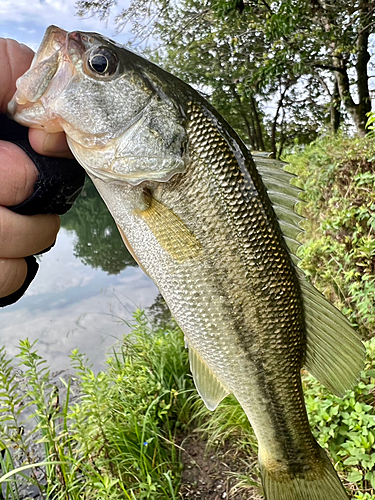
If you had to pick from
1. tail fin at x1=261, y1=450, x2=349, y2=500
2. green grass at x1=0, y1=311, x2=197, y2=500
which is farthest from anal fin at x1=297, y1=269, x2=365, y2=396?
green grass at x1=0, y1=311, x2=197, y2=500

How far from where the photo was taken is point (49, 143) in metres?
1.26

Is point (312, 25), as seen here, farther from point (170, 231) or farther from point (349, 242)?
point (170, 231)

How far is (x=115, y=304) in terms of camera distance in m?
8.74

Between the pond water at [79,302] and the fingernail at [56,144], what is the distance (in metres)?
3.44

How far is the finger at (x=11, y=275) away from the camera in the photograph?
1.25m

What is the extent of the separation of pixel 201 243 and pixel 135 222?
10.9 inches

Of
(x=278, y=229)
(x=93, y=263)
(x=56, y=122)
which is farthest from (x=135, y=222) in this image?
(x=93, y=263)

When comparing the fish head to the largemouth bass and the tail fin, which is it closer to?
the largemouth bass

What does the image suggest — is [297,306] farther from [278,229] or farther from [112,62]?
[112,62]

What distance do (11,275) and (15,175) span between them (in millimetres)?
351

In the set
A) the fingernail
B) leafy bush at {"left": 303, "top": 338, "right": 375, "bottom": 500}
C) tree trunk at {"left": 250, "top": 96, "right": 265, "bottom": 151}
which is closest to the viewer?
the fingernail

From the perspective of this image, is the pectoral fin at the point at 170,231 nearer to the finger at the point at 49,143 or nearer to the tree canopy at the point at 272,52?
the finger at the point at 49,143

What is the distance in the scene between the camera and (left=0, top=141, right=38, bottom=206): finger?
1.15 metres

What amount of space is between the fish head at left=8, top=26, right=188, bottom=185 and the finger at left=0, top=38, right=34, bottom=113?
0.18 ft
